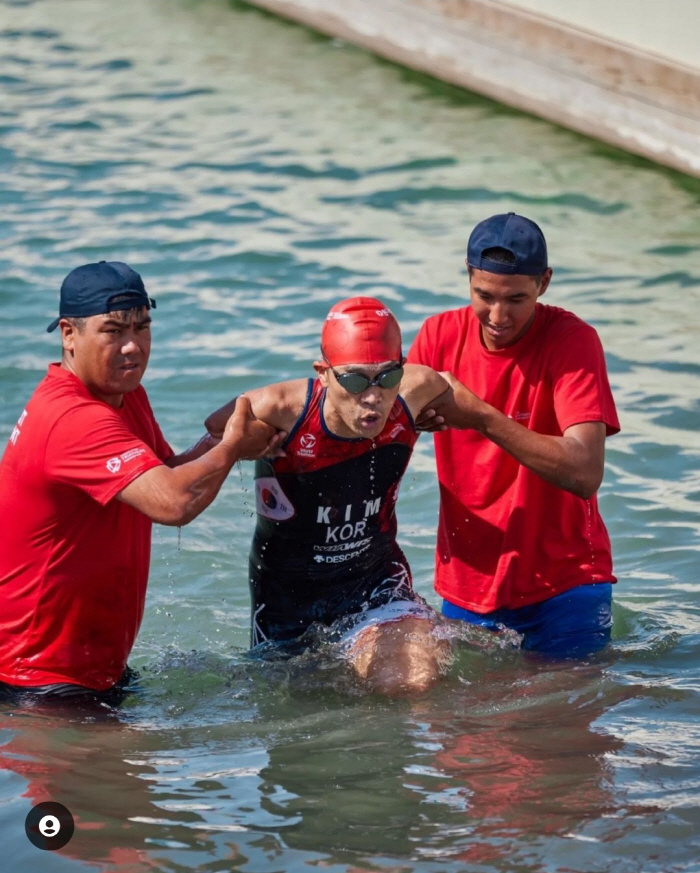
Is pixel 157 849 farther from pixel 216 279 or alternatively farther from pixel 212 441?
pixel 216 279

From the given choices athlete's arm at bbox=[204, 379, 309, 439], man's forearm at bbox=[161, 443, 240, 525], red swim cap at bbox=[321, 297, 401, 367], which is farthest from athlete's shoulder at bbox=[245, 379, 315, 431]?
man's forearm at bbox=[161, 443, 240, 525]

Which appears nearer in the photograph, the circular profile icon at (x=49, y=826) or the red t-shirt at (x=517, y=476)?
the circular profile icon at (x=49, y=826)

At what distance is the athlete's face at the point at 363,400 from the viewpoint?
5.91m

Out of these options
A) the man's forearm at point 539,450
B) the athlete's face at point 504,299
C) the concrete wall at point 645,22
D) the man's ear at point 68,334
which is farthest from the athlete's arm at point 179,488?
the concrete wall at point 645,22

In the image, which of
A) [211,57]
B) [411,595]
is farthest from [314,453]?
[211,57]

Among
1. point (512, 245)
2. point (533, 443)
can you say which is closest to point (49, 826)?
point (533, 443)

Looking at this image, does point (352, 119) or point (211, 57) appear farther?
point (211, 57)

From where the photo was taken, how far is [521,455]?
6.16 m

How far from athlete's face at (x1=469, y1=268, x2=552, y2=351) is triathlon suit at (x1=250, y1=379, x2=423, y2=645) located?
581 millimetres

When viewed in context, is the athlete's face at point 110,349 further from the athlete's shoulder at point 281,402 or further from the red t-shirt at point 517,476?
the red t-shirt at point 517,476

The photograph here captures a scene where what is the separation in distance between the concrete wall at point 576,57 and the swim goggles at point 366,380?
9.67 metres

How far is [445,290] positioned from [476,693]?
21.7ft

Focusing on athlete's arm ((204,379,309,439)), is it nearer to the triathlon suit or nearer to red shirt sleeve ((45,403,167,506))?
the triathlon suit

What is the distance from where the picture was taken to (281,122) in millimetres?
17062
